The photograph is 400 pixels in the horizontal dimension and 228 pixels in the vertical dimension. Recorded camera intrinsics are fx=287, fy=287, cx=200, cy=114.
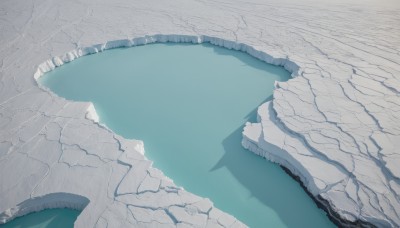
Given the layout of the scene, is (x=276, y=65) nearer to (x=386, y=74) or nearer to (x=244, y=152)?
(x=386, y=74)

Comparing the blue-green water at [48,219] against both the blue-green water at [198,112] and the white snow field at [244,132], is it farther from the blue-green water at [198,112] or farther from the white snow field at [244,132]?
the blue-green water at [198,112]

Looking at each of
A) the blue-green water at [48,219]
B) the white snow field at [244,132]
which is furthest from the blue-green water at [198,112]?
the blue-green water at [48,219]

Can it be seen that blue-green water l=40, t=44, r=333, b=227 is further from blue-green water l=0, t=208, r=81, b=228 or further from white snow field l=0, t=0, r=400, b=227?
blue-green water l=0, t=208, r=81, b=228

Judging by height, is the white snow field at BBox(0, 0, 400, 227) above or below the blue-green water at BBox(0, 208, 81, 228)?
above

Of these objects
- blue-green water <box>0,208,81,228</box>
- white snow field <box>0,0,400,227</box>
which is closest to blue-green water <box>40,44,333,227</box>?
white snow field <box>0,0,400,227</box>

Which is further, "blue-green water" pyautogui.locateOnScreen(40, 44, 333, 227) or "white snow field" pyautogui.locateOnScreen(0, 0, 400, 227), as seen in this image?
"blue-green water" pyautogui.locateOnScreen(40, 44, 333, 227)

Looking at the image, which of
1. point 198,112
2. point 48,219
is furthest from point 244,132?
point 48,219
